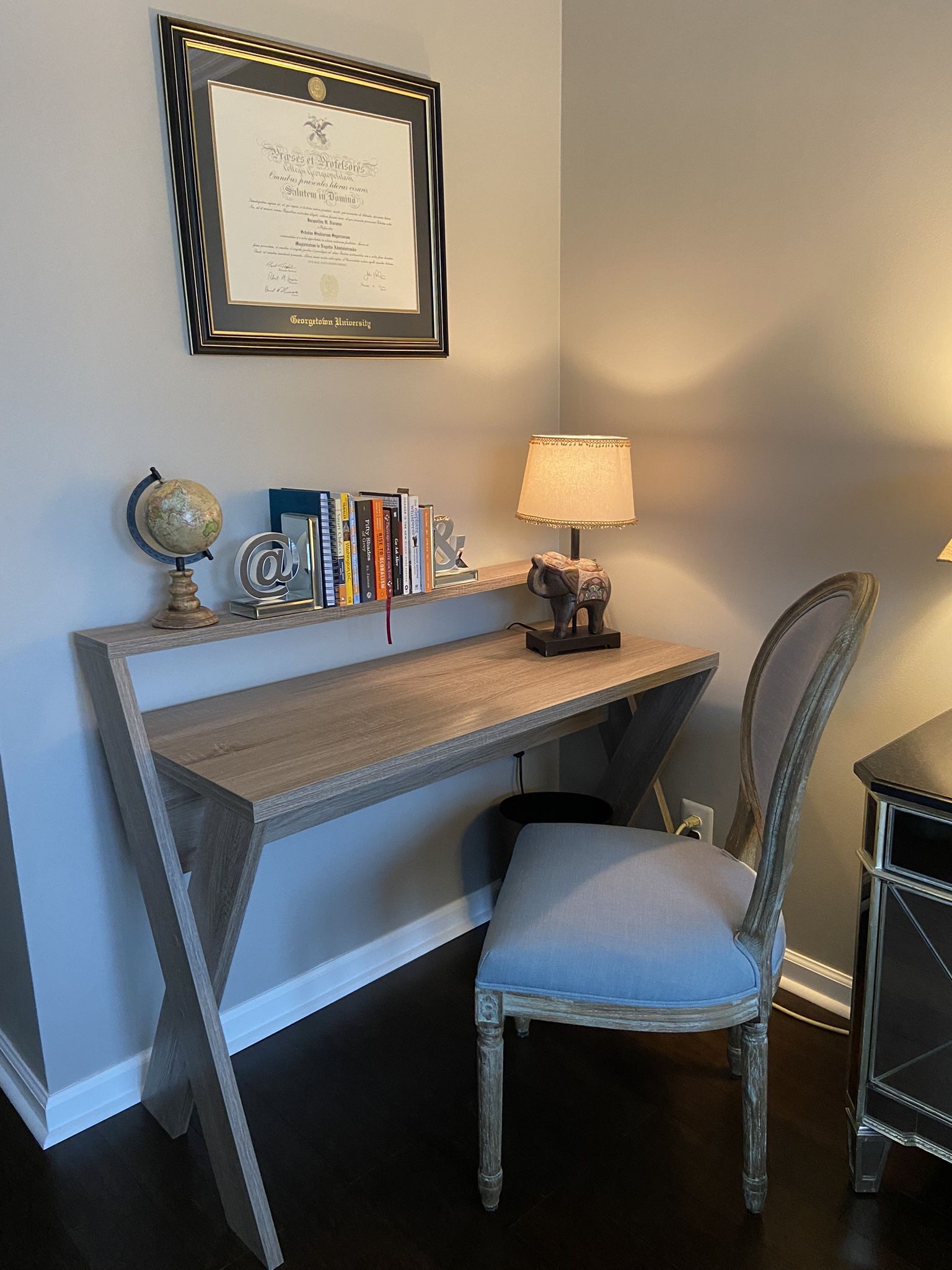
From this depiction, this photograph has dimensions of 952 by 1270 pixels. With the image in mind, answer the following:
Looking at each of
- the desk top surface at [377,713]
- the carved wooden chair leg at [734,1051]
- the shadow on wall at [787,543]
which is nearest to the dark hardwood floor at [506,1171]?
the carved wooden chair leg at [734,1051]

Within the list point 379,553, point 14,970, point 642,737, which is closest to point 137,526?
point 379,553

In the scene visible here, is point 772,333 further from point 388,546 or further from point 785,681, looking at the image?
point 388,546

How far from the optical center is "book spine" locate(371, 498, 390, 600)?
1.80m

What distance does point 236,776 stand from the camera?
56.8 inches

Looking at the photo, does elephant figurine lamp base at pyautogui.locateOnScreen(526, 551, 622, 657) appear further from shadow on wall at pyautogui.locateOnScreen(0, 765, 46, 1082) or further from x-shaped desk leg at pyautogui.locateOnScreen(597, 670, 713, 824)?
shadow on wall at pyautogui.locateOnScreen(0, 765, 46, 1082)

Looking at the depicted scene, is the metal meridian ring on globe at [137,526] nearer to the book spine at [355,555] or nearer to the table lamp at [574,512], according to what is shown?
the book spine at [355,555]

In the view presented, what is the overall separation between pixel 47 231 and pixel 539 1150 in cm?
176

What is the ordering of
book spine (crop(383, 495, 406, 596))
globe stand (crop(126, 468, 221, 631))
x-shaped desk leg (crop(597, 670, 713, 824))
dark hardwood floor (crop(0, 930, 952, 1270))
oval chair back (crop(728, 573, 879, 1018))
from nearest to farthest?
oval chair back (crop(728, 573, 879, 1018))
dark hardwood floor (crop(0, 930, 952, 1270))
globe stand (crop(126, 468, 221, 631))
book spine (crop(383, 495, 406, 596))
x-shaped desk leg (crop(597, 670, 713, 824))

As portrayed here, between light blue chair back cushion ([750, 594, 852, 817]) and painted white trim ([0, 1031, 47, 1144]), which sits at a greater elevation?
light blue chair back cushion ([750, 594, 852, 817])

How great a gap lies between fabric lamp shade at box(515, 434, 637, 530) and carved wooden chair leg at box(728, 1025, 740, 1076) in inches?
41.1

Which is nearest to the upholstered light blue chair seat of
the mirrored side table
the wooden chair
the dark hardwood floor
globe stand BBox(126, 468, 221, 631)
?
the wooden chair
